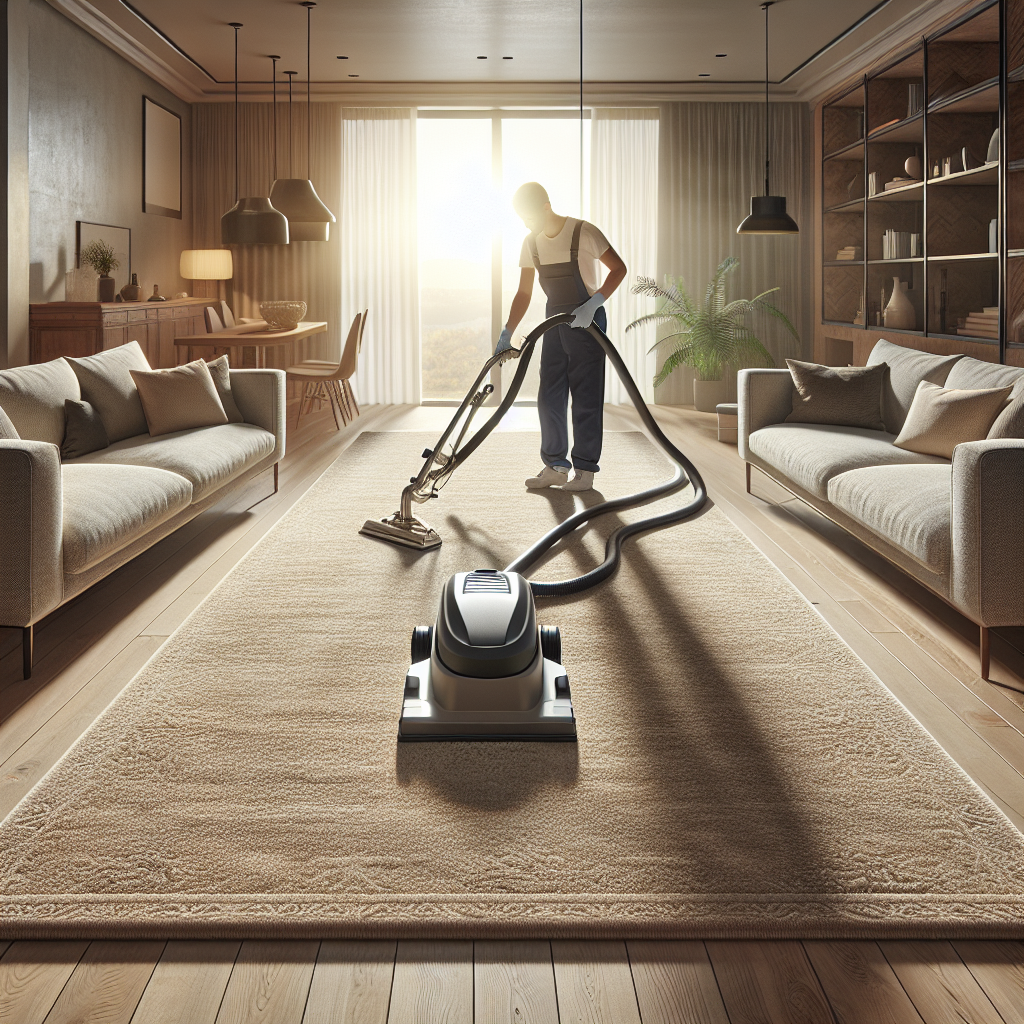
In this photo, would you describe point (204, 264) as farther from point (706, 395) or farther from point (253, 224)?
point (706, 395)

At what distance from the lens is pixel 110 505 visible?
9.54 ft

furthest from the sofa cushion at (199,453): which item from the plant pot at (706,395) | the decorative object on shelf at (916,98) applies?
the plant pot at (706,395)

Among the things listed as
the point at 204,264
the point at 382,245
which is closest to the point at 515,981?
the point at 204,264

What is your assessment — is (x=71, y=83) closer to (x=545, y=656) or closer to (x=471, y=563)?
(x=471, y=563)

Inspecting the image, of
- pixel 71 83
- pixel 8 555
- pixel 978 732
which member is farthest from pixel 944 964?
pixel 71 83

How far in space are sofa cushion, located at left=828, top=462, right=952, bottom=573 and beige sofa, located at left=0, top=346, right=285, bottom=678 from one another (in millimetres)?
2191

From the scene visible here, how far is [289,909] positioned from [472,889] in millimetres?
273

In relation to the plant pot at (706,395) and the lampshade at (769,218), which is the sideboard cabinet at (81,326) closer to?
the lampshade at (769,218)

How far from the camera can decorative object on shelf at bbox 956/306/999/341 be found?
5.08 meters

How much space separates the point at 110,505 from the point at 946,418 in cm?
275

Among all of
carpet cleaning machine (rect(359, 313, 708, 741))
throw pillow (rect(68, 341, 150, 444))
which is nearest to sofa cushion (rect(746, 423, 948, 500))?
carpet cleaning machine (rect(359, 313, 708, 741))

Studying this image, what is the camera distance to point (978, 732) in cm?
216

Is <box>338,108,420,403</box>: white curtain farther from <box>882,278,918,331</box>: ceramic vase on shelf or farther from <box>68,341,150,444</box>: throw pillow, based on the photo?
<box>68,341,150,444</box>: throw pillow

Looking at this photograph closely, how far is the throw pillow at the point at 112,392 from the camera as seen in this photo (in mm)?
3951
